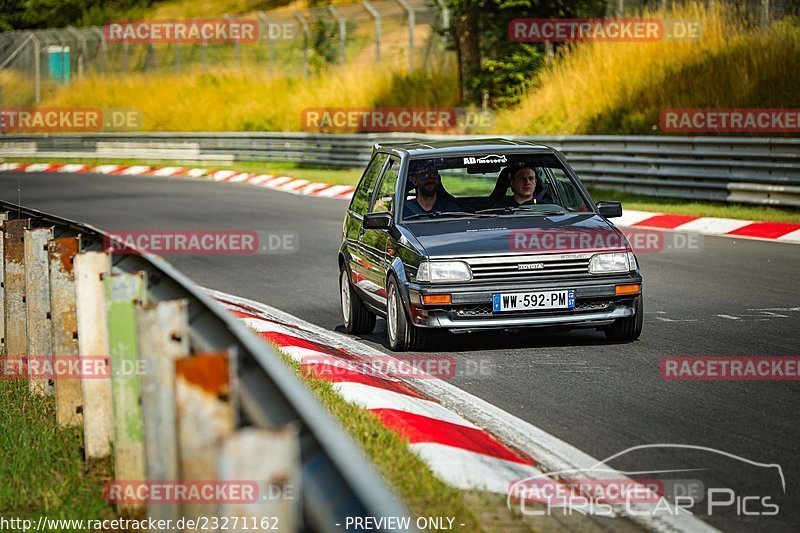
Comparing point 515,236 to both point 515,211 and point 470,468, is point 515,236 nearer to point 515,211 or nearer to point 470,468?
point 515,211

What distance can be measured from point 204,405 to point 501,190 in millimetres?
7628

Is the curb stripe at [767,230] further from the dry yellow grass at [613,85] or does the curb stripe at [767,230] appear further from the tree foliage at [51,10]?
the tree foliage at [51,10]

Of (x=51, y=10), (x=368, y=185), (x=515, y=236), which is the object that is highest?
(x=51, y=10)

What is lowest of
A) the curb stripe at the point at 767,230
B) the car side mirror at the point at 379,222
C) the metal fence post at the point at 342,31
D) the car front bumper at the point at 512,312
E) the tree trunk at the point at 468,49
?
the curb stripe at the point at 767,230


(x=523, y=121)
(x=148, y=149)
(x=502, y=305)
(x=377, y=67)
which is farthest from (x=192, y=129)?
(x=502, y=305)

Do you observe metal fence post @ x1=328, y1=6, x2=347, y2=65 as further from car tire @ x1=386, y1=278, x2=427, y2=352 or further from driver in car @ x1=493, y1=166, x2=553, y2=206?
car tire @ x1=386, y1=278, x2=427, y2=352

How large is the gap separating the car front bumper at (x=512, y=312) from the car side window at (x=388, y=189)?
1268 millimetres

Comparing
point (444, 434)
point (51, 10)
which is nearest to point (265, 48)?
point (51, 10)

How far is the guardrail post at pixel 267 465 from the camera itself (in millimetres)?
2865

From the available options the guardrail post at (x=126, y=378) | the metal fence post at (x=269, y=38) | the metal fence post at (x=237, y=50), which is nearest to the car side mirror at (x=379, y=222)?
the guardrail post at (x=126, y=378)

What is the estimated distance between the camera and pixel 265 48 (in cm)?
4962

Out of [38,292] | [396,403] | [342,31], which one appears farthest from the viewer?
[342,31]

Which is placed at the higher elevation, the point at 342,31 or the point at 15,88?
the point at 342,31

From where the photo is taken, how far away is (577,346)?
9.95 m
